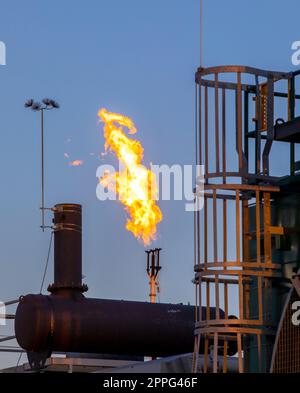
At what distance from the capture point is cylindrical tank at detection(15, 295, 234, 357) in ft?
192

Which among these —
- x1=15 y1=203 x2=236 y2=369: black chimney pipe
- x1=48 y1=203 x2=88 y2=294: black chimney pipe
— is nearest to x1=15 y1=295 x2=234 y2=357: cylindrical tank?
x1=15 y1=203 x2=236 y2=369: black chimney pipe

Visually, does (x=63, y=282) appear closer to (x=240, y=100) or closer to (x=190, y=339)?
(x=190, y=339)

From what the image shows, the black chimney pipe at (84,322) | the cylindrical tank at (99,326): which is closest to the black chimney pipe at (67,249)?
the black chimney pipe at (84,322)

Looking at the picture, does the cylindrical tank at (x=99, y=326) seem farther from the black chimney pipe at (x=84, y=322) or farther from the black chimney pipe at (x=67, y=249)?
the black chimney pipe at (x=67, y=249)

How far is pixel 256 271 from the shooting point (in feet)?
128

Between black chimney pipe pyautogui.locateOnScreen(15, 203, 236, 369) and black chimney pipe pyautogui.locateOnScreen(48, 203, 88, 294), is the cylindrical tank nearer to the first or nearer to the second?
black chimney pipe pyautogui.locateOnScreen(15, 203, 236, 369)

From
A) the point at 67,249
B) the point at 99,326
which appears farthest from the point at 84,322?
the point at 67,249

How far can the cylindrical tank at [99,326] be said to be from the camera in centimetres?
5850

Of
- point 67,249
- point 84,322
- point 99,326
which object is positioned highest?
point 67,249

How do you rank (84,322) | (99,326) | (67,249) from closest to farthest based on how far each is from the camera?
(84,322)
(99,326)
(67,249)

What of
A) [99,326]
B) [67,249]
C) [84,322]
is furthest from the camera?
[67,249]

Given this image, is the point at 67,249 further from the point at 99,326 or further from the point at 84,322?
the point at 99,326

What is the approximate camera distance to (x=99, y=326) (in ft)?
193

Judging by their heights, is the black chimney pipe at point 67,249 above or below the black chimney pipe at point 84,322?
above
